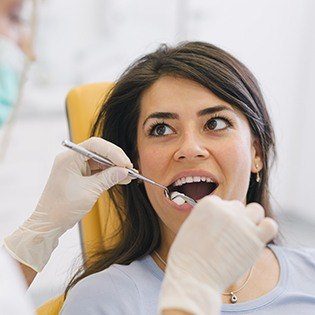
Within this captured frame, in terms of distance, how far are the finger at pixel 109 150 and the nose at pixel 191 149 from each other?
0.12 m

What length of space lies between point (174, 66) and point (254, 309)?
0.57 m

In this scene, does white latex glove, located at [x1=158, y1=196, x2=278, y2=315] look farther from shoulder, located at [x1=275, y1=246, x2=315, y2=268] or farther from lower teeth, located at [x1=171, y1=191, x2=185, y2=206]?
shoulder, located at [x1=275, y1=246, x2=315, y2=268]

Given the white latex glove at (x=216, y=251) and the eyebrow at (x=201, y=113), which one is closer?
the white latex glove at (x=216, y=251)

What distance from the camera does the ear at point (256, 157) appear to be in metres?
1.43

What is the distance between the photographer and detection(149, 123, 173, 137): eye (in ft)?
4.28

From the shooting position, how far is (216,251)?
2.90 ft

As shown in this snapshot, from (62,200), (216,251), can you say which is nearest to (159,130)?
(62,200)

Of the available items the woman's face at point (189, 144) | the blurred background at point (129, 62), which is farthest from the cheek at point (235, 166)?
the blurred background at point (129, 62)

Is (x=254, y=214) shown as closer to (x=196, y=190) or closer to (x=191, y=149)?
(x=191, y=149)

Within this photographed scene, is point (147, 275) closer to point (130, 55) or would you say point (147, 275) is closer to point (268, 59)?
point (130, 55)

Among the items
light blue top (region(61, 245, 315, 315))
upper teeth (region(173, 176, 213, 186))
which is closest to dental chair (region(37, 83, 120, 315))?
light blue top (region(61, 245, 315, 315))

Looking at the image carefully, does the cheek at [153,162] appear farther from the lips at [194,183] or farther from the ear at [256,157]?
the ear at [256,157]

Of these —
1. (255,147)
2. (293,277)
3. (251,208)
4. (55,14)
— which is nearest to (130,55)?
(55,14)

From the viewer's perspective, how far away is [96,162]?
1375mm
